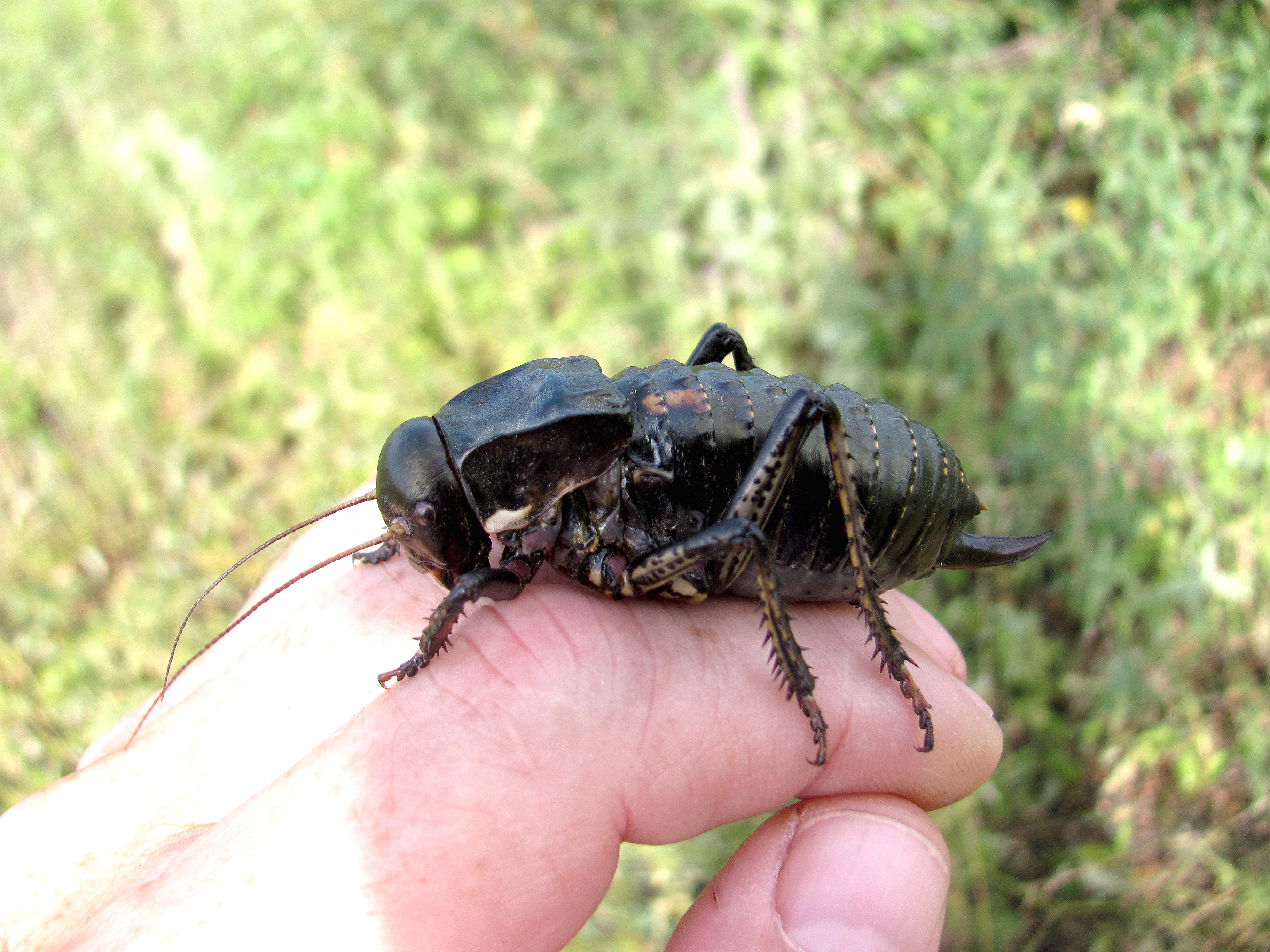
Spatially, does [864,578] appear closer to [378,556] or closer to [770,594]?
[770,594]

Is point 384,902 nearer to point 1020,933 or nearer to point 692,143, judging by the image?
point 1020,933

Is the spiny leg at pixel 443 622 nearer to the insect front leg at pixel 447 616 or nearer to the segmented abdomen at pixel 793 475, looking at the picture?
the insect front leg at pixel 447 616

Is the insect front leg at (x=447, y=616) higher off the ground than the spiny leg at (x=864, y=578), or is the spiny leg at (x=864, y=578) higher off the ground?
the insect front leg at (x=447, y=616)

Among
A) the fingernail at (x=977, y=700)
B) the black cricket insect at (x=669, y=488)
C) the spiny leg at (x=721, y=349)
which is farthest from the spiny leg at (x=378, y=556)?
the fingernail at (x=977, y=700)

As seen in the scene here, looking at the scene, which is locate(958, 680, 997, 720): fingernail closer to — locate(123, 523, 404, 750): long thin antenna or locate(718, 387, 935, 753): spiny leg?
locate(718, 387, 935, 753): spiny leg

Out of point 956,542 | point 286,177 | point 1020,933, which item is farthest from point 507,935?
point 286,177

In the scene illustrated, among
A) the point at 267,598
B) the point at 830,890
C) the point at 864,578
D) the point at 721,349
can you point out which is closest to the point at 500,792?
the point at 830,890
